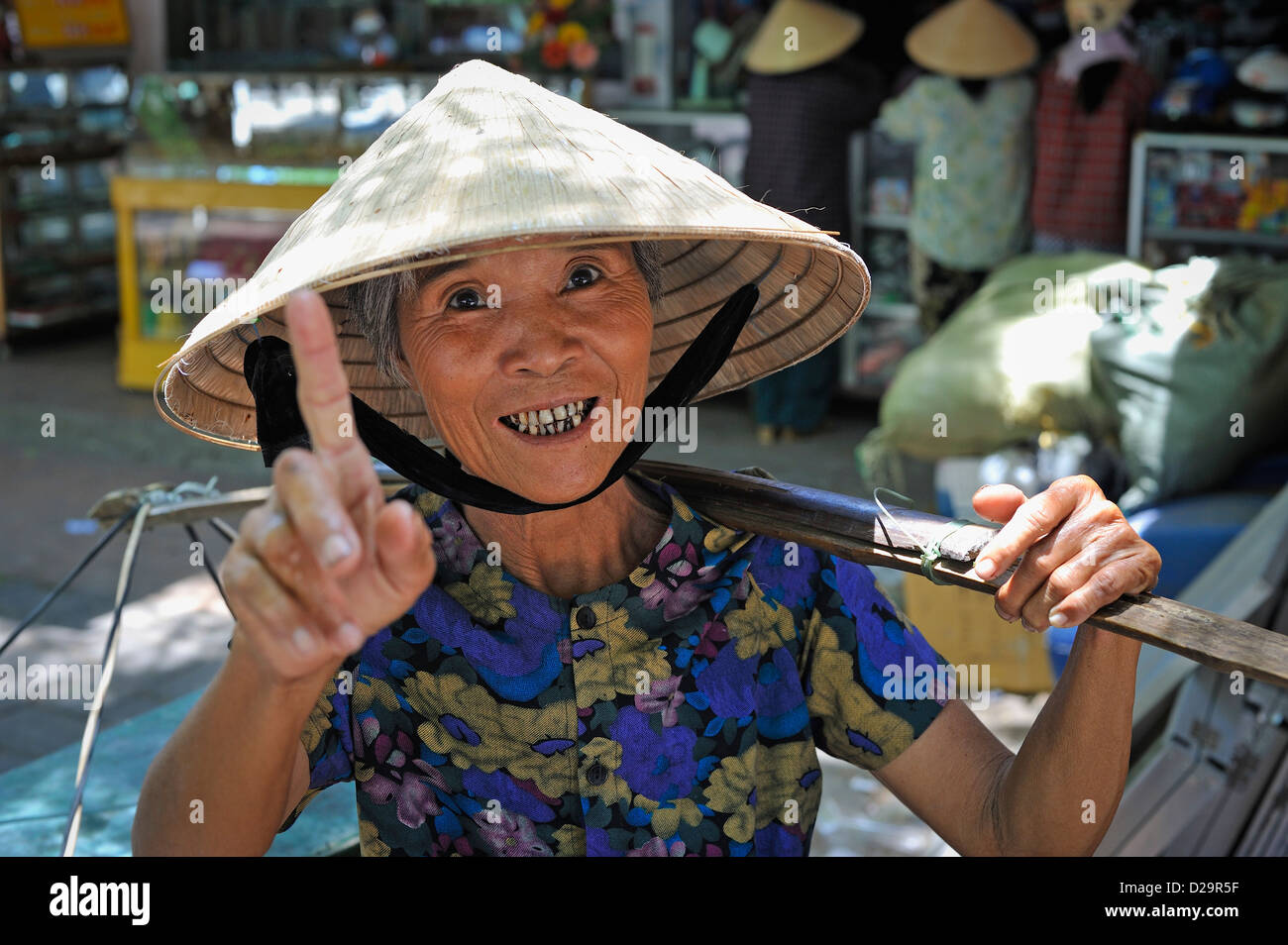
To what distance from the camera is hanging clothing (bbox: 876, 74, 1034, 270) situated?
518 cm

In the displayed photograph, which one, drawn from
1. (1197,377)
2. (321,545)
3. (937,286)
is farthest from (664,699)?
(937,286)

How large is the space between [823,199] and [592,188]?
15.1 feet

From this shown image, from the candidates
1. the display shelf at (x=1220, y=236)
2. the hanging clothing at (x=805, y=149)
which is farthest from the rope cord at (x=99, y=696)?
the display shelf at (x=1220, y=236)

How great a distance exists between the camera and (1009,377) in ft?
12.4

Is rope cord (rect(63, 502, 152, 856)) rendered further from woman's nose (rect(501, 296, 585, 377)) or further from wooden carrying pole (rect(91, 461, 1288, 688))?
woman's nose (rect(501, 296, 585, 377))

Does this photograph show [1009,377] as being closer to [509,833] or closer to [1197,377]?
[1197,377]

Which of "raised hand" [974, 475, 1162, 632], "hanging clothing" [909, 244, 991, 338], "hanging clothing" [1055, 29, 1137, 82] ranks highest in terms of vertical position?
"hanging clothing" [1055, 29, 1137, 82]

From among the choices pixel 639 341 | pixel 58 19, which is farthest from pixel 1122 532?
pixel 58 19

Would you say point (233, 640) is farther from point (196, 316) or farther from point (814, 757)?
point (196, 316)

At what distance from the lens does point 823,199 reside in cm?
565

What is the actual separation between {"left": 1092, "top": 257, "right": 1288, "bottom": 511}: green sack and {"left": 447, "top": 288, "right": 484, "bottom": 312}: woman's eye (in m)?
2.58

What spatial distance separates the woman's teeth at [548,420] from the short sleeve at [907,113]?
Result: 4.29 metres

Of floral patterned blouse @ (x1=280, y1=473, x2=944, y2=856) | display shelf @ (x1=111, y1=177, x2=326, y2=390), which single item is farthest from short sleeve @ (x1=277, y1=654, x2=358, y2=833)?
display shelf @ (x1=111, y1=177, x2=326, y2=390)

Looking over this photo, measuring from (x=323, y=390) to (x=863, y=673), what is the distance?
80cm
